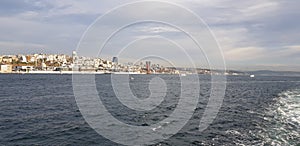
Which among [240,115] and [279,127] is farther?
[240,115]

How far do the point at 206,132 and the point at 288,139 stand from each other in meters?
6.65

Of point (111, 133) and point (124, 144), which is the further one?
point (111, 133)

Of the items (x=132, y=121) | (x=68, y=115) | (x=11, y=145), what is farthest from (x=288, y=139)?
(x=68, y=115)

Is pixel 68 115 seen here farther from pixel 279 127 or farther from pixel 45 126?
pixel 279 127

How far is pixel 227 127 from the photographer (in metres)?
29.0

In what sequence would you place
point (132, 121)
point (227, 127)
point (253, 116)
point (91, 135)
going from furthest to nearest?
point (253, 116)
point (132, 121)
point (227, 127)
point (91, 135)

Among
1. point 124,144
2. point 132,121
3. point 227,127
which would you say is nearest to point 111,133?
point 124,144

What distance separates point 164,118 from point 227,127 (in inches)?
290

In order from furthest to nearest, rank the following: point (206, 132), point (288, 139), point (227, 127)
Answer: point (227, 127) → point (206, 132) → point (288, 139)

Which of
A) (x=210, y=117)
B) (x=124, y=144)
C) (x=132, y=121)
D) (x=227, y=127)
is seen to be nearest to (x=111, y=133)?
(x=124, y=144)

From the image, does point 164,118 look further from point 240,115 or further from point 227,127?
point 240,115

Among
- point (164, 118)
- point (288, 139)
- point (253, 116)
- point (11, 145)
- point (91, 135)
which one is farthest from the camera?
point (253, 116)

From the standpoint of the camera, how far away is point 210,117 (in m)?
35.2

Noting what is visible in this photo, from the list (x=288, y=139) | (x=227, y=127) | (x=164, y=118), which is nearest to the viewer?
(x=288, y=139)
